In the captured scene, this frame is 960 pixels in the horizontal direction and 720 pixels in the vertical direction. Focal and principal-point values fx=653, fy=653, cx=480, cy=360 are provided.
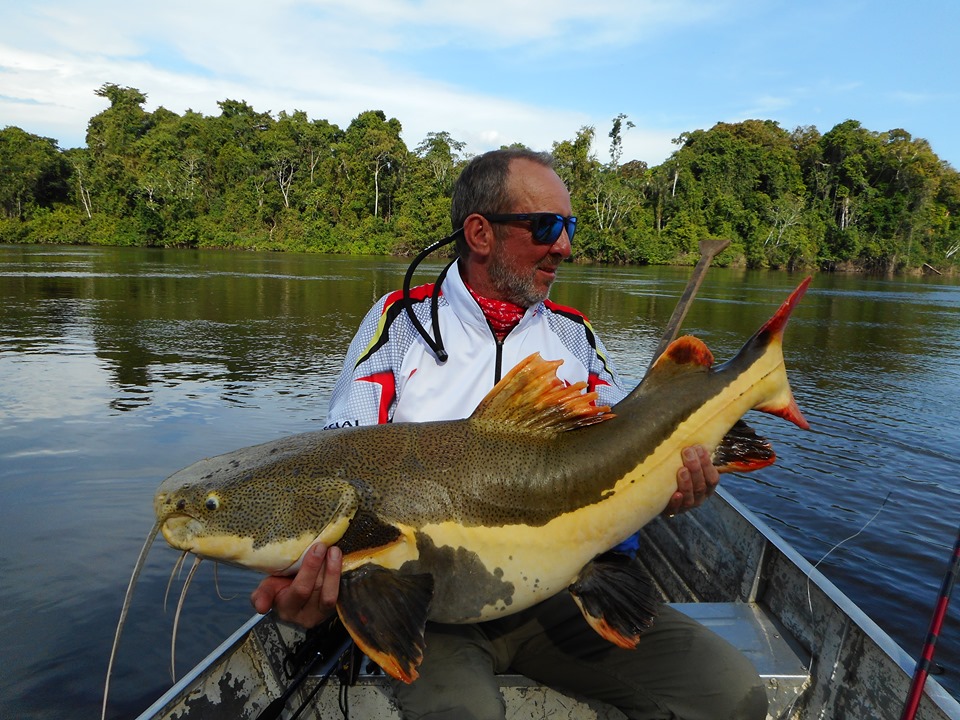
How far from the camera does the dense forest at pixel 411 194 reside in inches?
2712

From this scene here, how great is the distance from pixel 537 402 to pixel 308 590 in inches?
43.5

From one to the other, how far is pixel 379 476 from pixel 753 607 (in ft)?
9.19

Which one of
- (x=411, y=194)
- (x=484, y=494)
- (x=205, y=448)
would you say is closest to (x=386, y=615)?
(x=484, y=494)

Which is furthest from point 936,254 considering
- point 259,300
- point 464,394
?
point 464,394

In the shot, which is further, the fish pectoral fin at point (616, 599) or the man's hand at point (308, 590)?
the fish pectoral fin at point (616, 599)

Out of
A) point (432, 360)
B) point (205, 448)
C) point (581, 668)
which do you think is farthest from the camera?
point (205, 448)

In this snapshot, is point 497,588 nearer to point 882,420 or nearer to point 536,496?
point 536,496

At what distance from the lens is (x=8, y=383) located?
12.4 metres

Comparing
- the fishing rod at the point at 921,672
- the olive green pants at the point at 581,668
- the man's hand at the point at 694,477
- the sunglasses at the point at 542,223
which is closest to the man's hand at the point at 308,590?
the olive green pants at the point at 581,668

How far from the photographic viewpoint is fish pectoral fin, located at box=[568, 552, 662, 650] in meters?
2.56

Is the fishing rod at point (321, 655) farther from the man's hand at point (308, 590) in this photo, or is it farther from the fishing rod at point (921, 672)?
the fishing rod at point (921, 672)

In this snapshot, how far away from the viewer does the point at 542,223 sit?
332cm

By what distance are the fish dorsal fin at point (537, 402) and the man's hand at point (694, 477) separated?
402 millimetres

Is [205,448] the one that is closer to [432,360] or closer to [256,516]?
[432,360]
